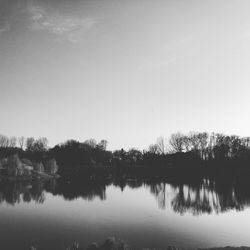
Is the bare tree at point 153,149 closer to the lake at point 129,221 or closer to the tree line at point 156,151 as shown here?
the tree line at point 156,151

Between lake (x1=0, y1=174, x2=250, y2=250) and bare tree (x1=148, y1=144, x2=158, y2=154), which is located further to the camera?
bare tree (x1=148, y1=144, x2=158, y2=154)

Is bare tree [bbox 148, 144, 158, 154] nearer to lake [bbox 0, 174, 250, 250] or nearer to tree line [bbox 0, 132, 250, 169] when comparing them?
tree line [bbox 0, 132, 250, 169]

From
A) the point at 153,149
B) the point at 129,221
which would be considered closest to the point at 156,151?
the point at 153,149

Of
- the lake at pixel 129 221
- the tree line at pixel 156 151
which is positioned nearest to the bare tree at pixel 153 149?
the tree line at pixel 156 151

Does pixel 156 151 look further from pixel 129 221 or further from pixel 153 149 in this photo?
pixel 129 221

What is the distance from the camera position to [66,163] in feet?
412

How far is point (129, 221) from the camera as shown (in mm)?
28703

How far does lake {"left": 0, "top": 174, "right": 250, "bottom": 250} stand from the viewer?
21547mm

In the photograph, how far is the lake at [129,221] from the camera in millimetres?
21547

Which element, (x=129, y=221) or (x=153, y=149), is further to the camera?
(x=153, y=149)

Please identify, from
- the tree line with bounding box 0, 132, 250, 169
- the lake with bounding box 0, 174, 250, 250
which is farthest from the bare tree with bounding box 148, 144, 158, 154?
the lake with bounding box 0, 174, 250, 250

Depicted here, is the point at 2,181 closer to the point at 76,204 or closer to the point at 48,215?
the point at 76,204

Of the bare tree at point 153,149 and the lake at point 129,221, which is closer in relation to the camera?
the lake at point 129,221

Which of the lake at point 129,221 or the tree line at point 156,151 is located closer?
the lake at point 129,221
